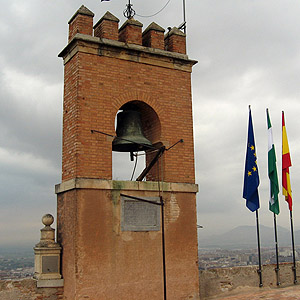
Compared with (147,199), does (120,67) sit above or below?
above

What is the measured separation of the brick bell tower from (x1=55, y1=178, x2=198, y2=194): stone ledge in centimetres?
2

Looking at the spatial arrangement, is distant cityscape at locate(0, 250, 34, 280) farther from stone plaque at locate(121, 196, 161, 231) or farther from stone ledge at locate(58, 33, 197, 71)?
stone ledge at locate(58, 33, 197, 71)

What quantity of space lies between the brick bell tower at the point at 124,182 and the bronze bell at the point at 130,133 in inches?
9.2

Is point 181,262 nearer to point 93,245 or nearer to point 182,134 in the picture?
point 93,245

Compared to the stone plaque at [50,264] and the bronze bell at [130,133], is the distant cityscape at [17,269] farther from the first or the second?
the bronze bell at [130,133]

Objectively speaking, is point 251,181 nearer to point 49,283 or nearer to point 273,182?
point 273,182

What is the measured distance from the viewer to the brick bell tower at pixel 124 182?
879 cm

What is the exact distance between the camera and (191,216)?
32.4 feet

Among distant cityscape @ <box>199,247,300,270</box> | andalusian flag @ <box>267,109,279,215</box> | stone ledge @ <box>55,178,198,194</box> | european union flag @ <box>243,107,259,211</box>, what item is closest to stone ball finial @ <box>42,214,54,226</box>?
stone ledge @ <box>55,178,198,194</box>

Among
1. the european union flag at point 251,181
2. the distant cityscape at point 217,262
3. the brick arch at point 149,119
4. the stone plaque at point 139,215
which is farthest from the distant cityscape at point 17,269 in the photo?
the european union flag at point 251,181

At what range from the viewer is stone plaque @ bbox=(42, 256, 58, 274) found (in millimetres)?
8898

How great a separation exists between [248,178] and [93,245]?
16.3 ft

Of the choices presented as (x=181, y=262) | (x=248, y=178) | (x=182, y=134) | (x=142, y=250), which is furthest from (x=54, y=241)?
(x=248, y=178)

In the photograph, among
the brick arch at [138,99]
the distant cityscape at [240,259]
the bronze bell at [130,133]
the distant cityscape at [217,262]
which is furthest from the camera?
the distant cityscape at [240,259]
